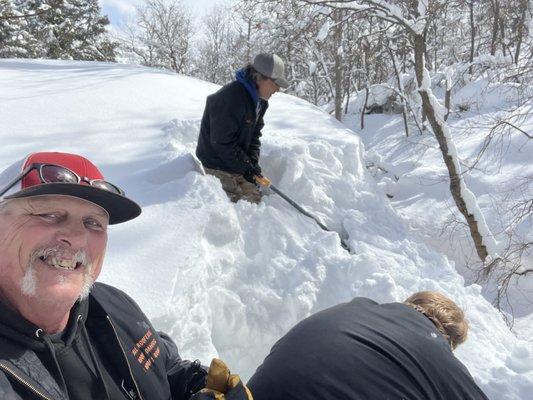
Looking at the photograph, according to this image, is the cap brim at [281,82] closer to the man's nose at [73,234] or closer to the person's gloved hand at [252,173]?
the person's gloved hand at [252,173]

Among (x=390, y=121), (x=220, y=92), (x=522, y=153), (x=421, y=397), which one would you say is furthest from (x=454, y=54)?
(x=421, y=397)

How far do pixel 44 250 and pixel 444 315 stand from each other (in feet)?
6.43

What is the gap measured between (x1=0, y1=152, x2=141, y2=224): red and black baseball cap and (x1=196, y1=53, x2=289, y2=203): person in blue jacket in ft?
9.33

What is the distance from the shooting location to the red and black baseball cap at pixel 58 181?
1.33 m

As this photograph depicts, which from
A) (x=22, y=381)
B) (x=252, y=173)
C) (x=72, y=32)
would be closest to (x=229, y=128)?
(x=252, y=173)

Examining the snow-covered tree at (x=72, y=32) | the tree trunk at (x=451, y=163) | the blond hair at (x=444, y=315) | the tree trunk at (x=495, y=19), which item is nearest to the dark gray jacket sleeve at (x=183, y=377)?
the blond hair at (x=444, y=315)

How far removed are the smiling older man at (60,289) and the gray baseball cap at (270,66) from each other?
2914 mm

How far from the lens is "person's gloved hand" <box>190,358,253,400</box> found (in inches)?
61.9

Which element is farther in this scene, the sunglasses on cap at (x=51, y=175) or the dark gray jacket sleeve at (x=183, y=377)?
the dark gray jacket sleeve at (x=183, y=377)

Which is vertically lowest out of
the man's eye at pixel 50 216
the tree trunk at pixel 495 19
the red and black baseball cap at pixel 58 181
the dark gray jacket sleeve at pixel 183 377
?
the dark gray jacket sleeve at pixel 183 377

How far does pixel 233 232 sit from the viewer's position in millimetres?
4211

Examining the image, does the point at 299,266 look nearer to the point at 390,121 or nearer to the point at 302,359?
the point at 302,359

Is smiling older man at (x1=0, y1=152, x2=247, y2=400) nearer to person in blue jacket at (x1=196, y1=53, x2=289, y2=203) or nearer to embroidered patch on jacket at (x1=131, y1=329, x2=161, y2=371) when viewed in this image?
embroidered patch on jacket at (x1=131, y1=329, x2=161, y2=371)

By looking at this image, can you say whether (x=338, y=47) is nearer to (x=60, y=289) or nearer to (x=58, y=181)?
(x=58, y=181)
